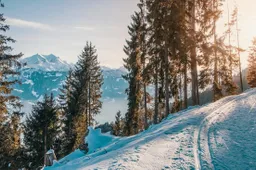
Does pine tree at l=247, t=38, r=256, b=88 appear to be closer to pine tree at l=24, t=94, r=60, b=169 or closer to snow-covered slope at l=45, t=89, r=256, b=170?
snow-covered slope at l=45, t=89, r=256, b=170

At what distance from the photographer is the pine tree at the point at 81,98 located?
33.3 m

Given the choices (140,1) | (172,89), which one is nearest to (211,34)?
(172,89)

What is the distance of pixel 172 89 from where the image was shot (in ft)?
92.0

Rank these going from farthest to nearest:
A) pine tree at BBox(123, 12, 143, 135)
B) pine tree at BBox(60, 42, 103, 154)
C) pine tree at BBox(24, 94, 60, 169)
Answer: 1. pine tree at BBox(60, 42, 103, 154)
2. pine tree at BBox(24, 94, 60, 169)
3. pine tree at BBox(123, 12, 143, 135)

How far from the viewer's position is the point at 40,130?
110 feet

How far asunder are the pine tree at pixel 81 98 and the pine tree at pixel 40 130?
6.38 feet

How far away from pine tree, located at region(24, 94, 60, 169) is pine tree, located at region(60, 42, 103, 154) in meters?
1.95

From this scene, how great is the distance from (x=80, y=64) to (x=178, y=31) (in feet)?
64.5

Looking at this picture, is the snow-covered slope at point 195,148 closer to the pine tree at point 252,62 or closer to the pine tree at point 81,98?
the pine tree at point 81,98

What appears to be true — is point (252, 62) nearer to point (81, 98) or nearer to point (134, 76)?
point (134, 76)

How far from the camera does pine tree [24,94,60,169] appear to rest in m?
31.9

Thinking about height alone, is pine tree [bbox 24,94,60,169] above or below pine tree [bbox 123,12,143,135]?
below

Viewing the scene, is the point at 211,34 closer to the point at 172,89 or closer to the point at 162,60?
the point at 162,60

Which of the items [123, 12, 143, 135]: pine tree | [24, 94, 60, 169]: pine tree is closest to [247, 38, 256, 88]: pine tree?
[123, 12, 143, 135]: pine tree
